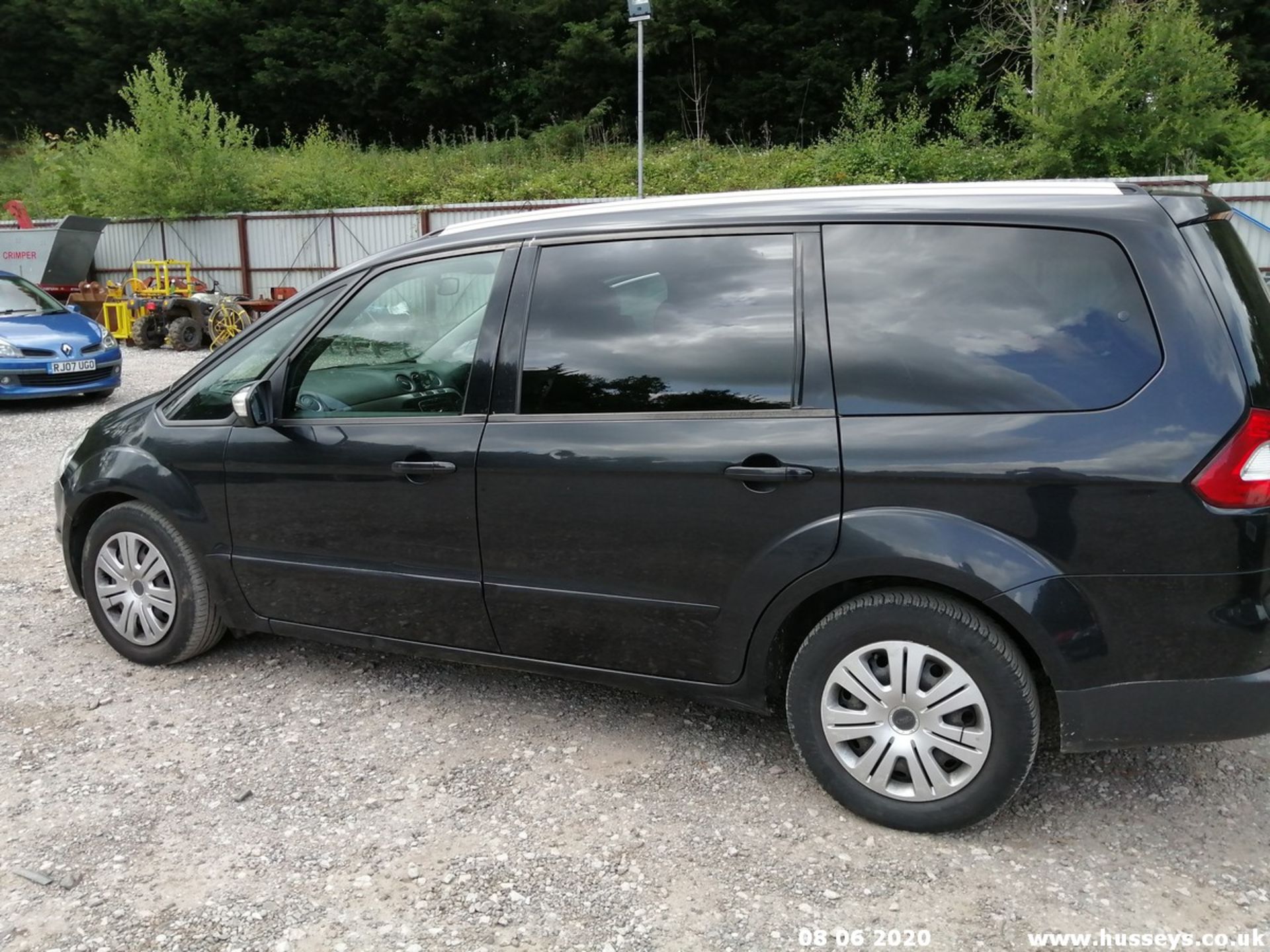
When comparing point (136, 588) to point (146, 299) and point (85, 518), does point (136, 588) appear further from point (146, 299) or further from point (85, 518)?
point (146, 299)

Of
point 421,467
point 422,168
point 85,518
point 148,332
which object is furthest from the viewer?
point 422,168

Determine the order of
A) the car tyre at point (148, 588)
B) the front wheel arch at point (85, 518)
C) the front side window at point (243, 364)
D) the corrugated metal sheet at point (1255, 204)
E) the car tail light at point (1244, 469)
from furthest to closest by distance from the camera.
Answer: the corrugated metal sheet at point (1255, 204)
the front wheel arch at point (85, 518)
the car tyre at point (148, 588)
the front side window at point (243, 364)
the car tail light at point (1244, 469)

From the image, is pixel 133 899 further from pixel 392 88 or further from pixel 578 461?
pixel 392 88

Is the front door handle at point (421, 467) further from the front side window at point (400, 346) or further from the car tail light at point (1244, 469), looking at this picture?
the car tail light at point (1244, 469)

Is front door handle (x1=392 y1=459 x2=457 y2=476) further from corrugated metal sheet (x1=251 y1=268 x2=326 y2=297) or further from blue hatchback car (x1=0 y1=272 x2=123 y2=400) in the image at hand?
corrugated metal sheet (x1=251 y1=268 x2=326 y2=297)

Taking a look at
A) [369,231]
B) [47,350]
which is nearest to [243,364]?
[47,350]

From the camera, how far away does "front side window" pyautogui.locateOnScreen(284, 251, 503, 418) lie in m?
3.52

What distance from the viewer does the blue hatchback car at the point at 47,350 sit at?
35.4ft

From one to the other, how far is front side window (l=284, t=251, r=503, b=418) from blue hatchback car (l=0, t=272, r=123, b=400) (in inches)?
350

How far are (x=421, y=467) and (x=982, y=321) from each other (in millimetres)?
1852

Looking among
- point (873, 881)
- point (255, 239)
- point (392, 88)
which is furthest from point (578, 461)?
point (392, 88)

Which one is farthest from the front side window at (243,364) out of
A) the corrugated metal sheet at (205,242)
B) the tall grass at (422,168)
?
the corrugated metal sheet at (205,242)

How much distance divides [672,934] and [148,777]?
1.91 metres

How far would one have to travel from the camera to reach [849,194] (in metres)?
3.11
